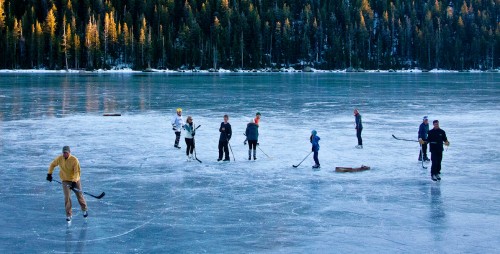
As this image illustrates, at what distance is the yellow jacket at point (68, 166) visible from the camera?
12341 millimetres

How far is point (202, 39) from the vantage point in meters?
176

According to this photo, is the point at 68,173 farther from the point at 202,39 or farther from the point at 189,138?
the point at 202,39

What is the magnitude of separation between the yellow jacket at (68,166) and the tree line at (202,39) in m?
145

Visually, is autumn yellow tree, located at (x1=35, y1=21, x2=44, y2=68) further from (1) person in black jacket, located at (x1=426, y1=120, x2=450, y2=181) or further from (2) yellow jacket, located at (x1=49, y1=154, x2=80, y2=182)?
(2) yellow jacket, located at (x1=49, y1=154, x2=80, y2=182)

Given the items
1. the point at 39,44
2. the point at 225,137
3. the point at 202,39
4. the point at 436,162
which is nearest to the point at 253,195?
the point at 225,137

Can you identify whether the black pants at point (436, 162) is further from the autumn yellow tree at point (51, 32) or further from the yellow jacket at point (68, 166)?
the autumn yellow tree at point (51, 32)

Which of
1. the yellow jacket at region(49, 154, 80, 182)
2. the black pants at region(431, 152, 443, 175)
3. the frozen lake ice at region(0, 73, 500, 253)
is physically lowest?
the frozen lake ice at region(0, 73, 500, 253)

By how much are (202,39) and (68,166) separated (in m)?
166

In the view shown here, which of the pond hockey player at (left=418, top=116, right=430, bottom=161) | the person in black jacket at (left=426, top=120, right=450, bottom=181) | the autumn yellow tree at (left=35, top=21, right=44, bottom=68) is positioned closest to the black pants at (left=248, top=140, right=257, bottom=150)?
the pond hockey player at (left=418, top=116, right=430, bottom=161)

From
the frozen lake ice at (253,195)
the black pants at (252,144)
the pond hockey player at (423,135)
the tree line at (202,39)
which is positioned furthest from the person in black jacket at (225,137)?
the tree line at (202,39)

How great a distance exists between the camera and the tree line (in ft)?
509

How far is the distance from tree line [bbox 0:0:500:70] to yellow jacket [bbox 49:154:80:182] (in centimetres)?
14471

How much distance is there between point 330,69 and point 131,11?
67083 millimetres

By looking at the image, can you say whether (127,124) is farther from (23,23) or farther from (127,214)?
(23,23)
